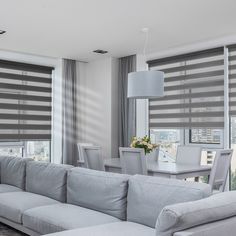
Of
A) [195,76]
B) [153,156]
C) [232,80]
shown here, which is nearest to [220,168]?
[153,156]

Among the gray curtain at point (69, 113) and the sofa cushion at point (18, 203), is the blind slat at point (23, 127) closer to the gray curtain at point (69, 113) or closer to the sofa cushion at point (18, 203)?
the gray curtain at point (69, 113)

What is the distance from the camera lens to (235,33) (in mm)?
5344

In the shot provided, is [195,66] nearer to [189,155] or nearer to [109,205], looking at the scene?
[189,155]

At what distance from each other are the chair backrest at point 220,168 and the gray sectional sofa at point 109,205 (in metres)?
1.49

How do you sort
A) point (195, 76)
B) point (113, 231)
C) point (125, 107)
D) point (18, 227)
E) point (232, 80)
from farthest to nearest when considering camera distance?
point (125, 107) < point (195, 76) < point (232, 80) < point (18, 227) < point (113, 231)

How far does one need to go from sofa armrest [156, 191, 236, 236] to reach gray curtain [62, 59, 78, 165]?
16.8 feet

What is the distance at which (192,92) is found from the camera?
5945 mm

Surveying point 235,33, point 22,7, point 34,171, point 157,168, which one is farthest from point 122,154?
point 235,33

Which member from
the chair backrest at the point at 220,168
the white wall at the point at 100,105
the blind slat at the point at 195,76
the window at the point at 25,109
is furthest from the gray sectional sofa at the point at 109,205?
the blind slat at the point at 195,76

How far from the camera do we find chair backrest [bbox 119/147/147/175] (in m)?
4.32

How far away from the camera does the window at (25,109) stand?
257 inches

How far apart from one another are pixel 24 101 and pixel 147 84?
2.99 m

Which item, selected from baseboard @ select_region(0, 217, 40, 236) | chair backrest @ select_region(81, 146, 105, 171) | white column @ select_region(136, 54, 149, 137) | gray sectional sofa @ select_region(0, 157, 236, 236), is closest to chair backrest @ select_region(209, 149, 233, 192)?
gray sectional sofa @ select_region(0, 157, 236, 236)

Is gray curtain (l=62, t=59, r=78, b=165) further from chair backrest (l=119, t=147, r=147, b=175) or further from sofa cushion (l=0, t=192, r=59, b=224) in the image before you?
sofa cushion (l=0, t=192, r=59, b=224)
